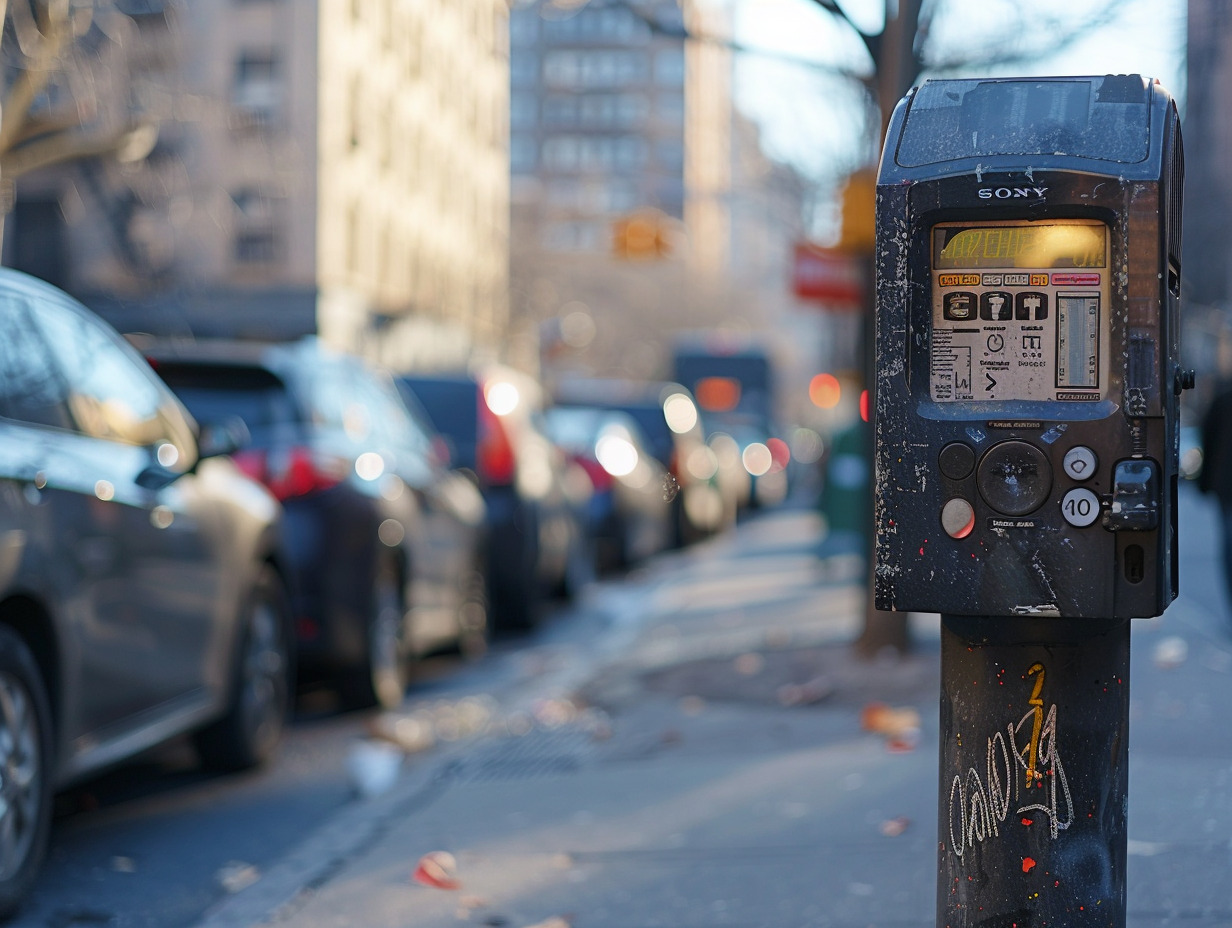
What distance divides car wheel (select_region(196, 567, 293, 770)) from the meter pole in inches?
A: 162

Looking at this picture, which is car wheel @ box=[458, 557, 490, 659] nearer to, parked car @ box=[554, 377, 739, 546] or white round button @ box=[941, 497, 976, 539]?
white round button @ box=[941, 497, 976, 539]

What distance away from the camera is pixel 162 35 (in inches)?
997

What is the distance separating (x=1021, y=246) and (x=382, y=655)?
589 centimetres

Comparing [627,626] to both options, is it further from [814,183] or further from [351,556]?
[814,183]

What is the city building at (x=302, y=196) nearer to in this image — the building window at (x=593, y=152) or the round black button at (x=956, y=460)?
the round black button at (x=956, y=460)

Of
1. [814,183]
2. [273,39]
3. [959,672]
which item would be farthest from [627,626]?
[273,39]

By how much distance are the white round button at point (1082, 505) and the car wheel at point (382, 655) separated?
5.52 metres

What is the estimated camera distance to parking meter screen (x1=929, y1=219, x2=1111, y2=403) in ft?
10.7

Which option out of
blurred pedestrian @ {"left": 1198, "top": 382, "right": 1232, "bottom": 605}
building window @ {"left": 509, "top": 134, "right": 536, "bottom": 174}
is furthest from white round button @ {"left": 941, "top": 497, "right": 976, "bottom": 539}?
building window @ {"left": 509, "top": 134, "right": 536, "bottom": 174}

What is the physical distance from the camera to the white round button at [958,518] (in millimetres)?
3312

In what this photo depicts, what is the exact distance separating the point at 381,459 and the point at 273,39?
1439 inches

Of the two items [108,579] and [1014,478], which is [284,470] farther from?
[1014,478]

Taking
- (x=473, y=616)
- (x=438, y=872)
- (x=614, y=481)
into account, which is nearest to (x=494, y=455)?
(x=473, y=616)

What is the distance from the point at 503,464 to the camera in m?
11.9
